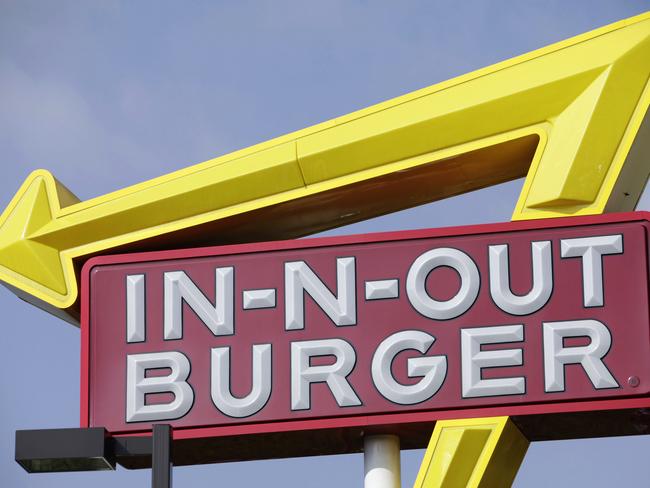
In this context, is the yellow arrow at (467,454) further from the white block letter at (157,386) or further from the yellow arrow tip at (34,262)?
the yellow arrow tip at (34,262)

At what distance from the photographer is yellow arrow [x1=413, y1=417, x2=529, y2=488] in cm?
1105

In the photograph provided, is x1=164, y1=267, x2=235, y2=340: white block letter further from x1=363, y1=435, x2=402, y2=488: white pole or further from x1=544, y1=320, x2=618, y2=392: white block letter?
x1=544, y1=320, x2=618, y2=392: white block letter

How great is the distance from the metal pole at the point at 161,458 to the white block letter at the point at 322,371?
1718mm

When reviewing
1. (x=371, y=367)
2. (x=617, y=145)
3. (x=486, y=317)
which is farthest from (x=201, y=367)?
(x=617, y=145)

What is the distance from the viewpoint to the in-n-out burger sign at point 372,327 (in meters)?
11.3

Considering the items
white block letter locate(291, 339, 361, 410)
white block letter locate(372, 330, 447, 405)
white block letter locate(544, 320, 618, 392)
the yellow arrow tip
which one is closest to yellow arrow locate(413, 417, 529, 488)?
white block letter locate(372, 330, 447, 405)

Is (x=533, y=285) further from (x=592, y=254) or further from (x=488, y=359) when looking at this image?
(x=488, y=359)

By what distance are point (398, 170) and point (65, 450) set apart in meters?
3.10

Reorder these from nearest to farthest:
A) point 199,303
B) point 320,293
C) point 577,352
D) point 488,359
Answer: point 577,352 → point 488,359 → point 320,293 → point 199,303

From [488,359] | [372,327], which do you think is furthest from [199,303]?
[488,359]

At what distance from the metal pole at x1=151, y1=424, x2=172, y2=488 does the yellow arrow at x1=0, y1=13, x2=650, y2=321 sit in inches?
99.4

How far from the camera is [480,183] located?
40.2 ft

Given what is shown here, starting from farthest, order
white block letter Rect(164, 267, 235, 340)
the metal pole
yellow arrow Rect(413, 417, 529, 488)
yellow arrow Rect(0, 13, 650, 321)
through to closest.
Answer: white block letter Rect(164, 267, 235, 340) → yellow arrow Rect(0, 13, 650, 321) → yellow arrow Rect(413, 417, 529, 488) → the metal pole

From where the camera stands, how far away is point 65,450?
35.1ft
